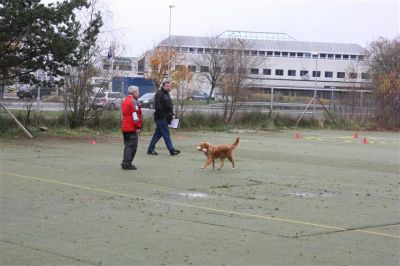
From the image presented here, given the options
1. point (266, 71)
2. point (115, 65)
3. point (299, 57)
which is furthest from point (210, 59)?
point (115, 65)

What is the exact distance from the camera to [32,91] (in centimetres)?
2173

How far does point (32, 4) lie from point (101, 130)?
5690 mm

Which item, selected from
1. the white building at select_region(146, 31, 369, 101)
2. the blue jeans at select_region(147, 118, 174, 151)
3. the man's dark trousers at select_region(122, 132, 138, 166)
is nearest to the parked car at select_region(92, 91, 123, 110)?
the blue jeans at select_region(147, 118, 174, 151)

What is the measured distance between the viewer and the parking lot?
6.18m

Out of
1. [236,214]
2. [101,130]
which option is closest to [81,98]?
[101,130]

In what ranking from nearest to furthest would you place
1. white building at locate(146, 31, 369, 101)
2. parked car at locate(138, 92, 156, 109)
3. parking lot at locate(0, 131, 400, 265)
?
1. parking lot at locate(0, 131, 400, 265)
2. parked car at locate(138, 92, 156, 109)
3. white building at locate(146, 31, 369, 101)

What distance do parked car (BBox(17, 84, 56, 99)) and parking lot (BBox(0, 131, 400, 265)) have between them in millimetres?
5726

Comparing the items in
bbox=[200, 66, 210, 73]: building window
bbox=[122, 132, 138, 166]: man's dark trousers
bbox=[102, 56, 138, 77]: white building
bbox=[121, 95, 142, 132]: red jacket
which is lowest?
bbox=[122, 132, 138, 166]: man's dark trousers

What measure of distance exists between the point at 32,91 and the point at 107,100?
2.80 meters

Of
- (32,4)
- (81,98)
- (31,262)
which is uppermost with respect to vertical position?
(32,4)

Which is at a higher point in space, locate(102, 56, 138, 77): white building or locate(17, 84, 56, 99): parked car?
locate(102, 56, 138, 77): white building

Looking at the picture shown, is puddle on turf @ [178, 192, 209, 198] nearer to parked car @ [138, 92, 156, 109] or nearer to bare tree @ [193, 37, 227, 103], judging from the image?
parked car @ [138, 92, 156, 109]

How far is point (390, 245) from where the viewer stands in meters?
6.82

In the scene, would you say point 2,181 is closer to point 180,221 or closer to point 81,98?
point 180,221
